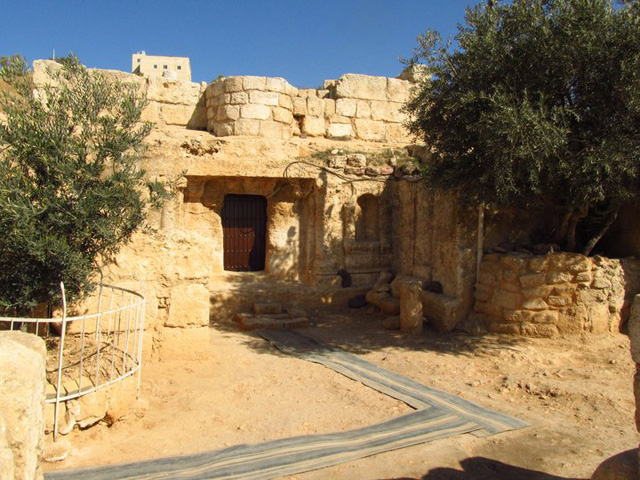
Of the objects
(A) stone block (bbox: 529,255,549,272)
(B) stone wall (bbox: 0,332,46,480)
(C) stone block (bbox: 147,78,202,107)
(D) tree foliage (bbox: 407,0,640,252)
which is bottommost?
(B) stone wall (bbox: 0,332,46,480)

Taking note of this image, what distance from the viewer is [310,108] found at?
482 inches

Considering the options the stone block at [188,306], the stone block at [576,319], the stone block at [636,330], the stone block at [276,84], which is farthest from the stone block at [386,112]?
the stone block at [636,330]

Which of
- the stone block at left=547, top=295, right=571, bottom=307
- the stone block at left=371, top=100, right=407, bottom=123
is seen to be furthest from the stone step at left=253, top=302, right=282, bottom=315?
the stone block at left=371, top=100, right=407, bottom=123

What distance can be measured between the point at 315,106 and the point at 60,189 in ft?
26.2

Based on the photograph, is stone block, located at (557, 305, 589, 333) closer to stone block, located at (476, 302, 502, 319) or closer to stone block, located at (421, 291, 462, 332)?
stone block, located at (476, 302, 502, 319)

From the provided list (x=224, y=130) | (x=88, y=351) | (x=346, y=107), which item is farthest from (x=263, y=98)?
(x=88, y=351)

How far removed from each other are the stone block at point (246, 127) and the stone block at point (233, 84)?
2.28 feet

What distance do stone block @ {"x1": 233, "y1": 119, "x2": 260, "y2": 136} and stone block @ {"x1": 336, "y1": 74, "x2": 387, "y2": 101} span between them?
7.70 ft

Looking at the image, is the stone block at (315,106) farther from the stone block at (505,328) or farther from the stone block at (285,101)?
the stone block at (505,328)

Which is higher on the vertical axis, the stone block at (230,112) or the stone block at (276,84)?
the stone block at (276,84)

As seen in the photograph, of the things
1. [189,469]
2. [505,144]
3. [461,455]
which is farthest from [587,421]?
[189,469]

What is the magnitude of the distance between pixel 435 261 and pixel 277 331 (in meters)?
3.30

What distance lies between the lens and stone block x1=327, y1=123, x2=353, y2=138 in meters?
12.4

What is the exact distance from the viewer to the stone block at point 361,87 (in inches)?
495
